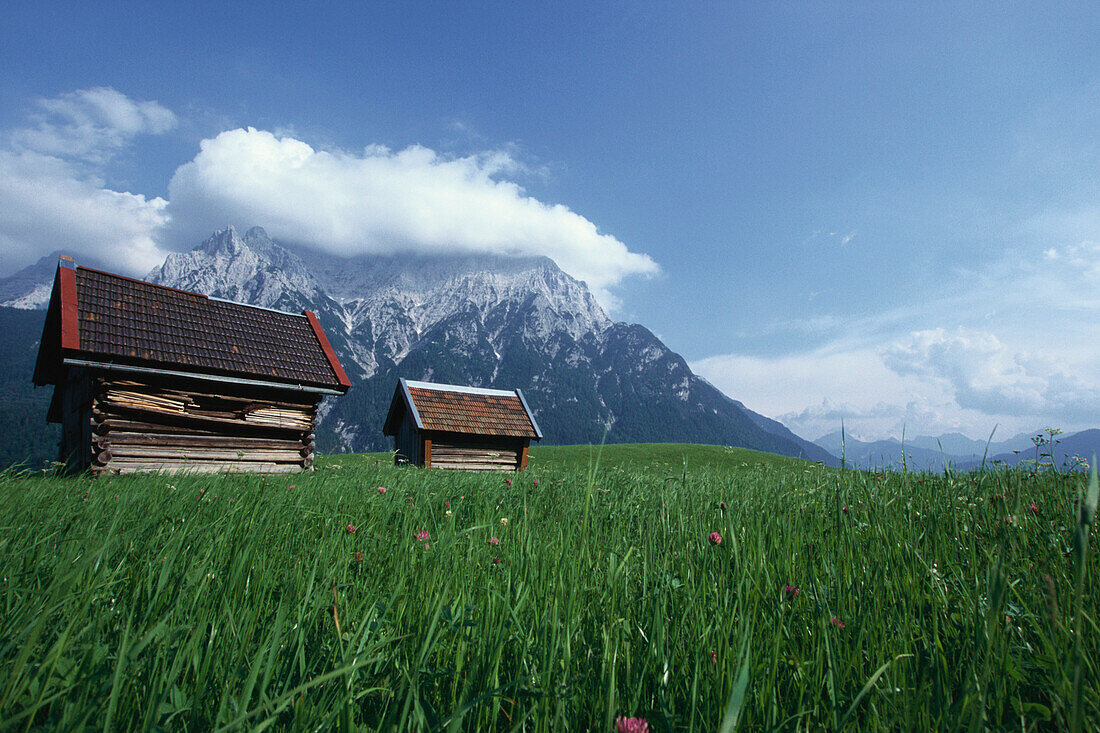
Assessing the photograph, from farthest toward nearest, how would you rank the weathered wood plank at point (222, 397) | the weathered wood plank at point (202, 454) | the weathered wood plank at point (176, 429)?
1. the weathered wood plank at point (222, 397)
2. the weathered wood plank at point (202, 454)
3. the weathered wood plank at point (176, 429)

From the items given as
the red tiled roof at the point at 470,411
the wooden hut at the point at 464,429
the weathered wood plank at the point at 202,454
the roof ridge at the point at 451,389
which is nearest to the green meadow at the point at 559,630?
the weathered wood plank at the point at 202,454

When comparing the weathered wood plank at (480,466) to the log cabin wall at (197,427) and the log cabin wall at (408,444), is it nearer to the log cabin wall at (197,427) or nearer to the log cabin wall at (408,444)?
the log cabin wall at (408,444)

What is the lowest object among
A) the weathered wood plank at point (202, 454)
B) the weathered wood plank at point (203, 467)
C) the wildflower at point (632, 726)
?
the weathered wood plank at point (203, 467)

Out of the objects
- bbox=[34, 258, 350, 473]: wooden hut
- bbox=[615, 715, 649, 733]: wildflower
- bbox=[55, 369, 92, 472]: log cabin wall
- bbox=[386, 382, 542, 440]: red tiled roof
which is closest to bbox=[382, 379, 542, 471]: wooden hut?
bbox=[386, 382, 542, 440]: red tiled roof

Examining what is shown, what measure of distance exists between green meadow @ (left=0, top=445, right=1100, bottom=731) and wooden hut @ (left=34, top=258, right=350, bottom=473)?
9.85 m

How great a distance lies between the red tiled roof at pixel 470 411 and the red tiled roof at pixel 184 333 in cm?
574

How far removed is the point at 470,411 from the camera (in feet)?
68.0

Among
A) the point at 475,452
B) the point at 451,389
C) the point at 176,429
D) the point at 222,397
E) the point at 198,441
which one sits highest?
the point at 451,389

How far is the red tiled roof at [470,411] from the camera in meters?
19.7

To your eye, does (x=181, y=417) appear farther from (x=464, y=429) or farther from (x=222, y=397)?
(x=464, y=429)

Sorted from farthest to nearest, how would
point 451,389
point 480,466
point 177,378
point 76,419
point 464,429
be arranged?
point 451,389 < point 480,466 < point 464,429 < point 76,419 < point 177,378

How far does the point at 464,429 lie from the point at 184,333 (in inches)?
379

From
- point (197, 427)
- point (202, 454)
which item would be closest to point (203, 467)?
point (202, 454)

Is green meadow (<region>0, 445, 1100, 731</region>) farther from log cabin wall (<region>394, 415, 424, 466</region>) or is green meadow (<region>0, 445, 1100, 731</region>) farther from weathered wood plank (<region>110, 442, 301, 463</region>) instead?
log cabin wall (<region>394, 415, 424, 466</region>)
